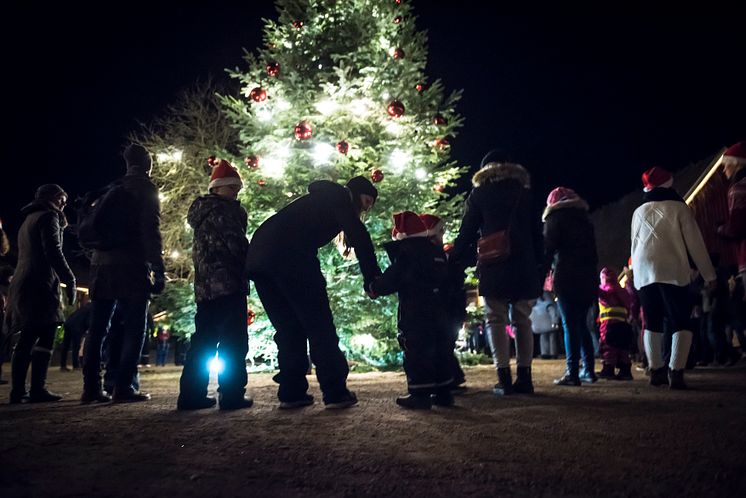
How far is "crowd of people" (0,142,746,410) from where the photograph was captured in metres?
4.78

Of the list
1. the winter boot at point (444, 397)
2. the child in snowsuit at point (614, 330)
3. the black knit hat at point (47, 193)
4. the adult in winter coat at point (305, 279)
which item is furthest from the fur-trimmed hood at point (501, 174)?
the black knit hat at point (47, 193)

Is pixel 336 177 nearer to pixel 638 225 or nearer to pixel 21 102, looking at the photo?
pixel 638 225

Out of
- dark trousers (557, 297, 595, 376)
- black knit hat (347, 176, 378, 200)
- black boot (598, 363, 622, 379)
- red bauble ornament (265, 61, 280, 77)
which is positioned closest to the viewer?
black knit hat (347, 176, 378, 200)

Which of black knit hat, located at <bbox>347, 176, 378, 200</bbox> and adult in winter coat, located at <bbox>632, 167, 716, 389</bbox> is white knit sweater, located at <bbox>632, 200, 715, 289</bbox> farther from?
black knit hat, located at <bbox>347, 176, 378, 200</bbox>

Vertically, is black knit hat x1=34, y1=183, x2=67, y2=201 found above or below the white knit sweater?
above

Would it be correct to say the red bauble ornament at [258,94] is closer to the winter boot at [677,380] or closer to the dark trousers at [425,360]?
the dark trousers at [425,360]

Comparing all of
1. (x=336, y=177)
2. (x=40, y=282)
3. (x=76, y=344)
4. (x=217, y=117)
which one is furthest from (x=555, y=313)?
(x=217, y=117)

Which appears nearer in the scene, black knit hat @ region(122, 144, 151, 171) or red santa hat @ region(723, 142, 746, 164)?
red santa hat @ region(723, 142, 746, 164)

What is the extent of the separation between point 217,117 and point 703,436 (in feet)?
71.8

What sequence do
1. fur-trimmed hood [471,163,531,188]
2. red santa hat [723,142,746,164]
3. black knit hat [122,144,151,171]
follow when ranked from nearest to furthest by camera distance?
1. red santa hat [723,142,746,164]
2. fur-trimmed hood [471,163,531,188]
3. black knit hat [122,144,151,171]

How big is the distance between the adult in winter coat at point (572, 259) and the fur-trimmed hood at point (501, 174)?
48.6 inches

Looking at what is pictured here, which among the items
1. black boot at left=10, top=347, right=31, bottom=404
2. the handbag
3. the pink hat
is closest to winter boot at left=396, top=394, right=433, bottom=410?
the handbag

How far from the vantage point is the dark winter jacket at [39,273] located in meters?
5.88

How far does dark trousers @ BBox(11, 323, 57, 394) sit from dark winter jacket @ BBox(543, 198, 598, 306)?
4959 mm
